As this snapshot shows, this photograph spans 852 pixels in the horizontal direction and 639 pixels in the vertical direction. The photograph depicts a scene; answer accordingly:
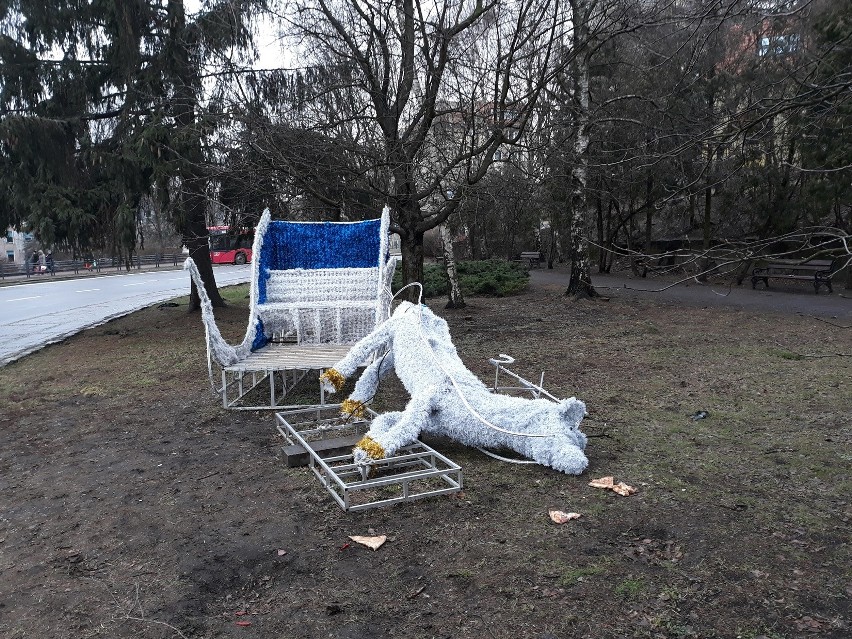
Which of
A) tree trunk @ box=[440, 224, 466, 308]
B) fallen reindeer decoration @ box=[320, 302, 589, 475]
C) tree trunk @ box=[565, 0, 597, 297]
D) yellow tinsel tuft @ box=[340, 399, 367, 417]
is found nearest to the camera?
fallen reindeer decoration @ box=[320, 302, 589, 475]

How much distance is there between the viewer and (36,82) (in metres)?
10.7

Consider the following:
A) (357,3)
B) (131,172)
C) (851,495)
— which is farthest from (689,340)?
(131,172)

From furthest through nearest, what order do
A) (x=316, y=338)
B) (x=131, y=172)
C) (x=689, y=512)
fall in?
1. (x=131, y=172)
2. (x=316, y=338)
3. (x=689, y=512)

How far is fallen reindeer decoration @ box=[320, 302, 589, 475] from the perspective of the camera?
397 cm

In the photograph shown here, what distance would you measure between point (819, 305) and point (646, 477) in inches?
410

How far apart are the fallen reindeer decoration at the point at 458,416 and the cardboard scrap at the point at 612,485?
0.45 ft

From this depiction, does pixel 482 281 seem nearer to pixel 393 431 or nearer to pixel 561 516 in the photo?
pixel 393 431

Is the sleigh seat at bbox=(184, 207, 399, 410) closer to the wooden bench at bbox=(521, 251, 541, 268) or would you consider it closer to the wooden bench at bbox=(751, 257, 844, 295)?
the wooden bench at bbox=(751, 257, 844, 295)

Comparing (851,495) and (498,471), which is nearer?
(851,495)

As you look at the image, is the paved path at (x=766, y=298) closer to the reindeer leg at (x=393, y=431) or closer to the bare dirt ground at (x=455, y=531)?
the bare dirt ground at (x=455, y=531)

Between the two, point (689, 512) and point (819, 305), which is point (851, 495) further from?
point (819, 305)

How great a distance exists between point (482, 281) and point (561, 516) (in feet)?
42.2

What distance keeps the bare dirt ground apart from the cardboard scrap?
54 mm

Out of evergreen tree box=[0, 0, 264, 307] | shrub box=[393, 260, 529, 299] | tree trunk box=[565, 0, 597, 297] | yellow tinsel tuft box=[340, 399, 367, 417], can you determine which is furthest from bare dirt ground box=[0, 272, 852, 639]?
shrub box=[393, 260, 529, 299]
